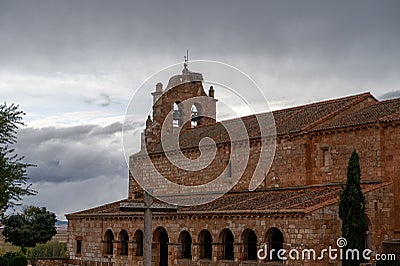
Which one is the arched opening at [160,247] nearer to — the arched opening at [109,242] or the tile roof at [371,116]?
the arched opening at [109,242]

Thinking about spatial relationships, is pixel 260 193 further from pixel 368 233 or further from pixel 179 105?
pixel 179 105

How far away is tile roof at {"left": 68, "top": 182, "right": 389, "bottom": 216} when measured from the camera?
25844 mm

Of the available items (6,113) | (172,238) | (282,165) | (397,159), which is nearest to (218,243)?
(172,238)

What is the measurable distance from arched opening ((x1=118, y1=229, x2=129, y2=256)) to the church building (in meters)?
0.06

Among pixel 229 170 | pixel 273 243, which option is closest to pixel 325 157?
pixel 273 243

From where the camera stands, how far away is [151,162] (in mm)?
41219

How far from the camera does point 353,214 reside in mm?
24078

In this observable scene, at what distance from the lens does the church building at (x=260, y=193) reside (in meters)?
26.3

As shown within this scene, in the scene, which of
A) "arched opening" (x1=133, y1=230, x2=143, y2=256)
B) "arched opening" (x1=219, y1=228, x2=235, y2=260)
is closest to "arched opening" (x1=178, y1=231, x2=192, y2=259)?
"arched opening" (x1=219, y1=228, x2=235, y2=260)

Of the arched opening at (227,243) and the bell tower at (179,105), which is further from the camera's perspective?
the bell tower at (179,105)

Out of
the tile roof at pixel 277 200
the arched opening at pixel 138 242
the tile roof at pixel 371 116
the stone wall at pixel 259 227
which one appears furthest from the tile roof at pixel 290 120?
the arched opening at pixel 138 242

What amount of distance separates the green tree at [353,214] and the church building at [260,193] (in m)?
A: 1.00

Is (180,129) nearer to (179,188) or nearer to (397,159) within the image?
(179,188)

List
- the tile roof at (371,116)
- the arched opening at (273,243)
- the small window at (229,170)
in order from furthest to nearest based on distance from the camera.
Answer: the small window at (229,170) < the tile roof at (371,116) < the arched opening at (273,243)
